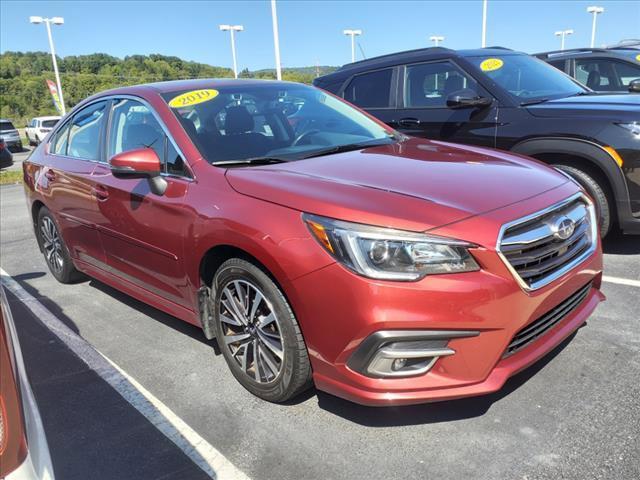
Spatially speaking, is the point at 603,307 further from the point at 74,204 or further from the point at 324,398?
the point at 74,204

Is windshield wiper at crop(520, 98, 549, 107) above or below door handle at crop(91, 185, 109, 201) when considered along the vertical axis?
above

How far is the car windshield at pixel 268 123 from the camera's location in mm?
3209

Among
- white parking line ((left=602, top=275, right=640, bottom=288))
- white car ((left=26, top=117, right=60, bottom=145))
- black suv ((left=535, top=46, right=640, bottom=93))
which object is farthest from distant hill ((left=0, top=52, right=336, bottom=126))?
white parking line ((left=602, top=275, right=640, bottom=288))

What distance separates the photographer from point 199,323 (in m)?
3.25

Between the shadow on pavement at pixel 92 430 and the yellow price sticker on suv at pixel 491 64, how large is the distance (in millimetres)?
4625

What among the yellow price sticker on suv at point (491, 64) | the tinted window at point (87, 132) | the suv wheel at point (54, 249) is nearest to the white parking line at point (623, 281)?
the yellow price sticker on suv at point (491, 64)

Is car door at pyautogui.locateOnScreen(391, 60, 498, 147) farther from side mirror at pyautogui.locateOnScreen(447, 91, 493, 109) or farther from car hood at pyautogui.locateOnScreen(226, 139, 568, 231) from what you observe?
car hood at pyautogui.locateOnScreen(226, 139, 568, 231)

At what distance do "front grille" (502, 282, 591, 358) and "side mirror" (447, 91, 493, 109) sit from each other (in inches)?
110

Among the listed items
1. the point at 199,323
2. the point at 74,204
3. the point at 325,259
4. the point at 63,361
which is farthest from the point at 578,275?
the point at 74,204

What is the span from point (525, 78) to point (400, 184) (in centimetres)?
387

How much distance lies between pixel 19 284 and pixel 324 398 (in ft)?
12.3

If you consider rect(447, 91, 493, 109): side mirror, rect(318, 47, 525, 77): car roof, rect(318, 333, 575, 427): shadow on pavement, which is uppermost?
rect(318, 47, 525, 77): car roof

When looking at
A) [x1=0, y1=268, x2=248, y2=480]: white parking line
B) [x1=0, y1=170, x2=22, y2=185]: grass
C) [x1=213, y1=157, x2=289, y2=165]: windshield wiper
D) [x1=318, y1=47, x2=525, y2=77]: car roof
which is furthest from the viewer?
[x1=0, y1=170, x2=22, y2=185]: grass

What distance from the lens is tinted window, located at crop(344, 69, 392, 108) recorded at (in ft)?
20.5
